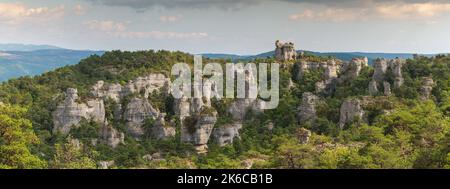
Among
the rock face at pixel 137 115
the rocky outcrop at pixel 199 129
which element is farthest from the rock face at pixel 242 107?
the rock face at pixel 137 115

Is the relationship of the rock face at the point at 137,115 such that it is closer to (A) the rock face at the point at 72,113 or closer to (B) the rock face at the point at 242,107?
(A) the rock face at the point at 72,113

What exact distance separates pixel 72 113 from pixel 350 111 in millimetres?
23588

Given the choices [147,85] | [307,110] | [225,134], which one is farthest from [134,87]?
[307,110]

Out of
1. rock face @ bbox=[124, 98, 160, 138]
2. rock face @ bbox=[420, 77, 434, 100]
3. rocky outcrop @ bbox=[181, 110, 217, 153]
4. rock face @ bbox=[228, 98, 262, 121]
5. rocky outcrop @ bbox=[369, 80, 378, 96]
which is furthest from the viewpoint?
rock face @ bbox=[228, 98, 262, 121]

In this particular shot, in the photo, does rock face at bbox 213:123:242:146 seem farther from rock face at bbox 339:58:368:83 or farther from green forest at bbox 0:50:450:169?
rock face at bbox 339:58:368:83

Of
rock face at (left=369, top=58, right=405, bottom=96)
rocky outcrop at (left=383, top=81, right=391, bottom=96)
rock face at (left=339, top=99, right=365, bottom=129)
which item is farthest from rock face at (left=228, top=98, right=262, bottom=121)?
rocky outcrop at (left=383, top=81, right=391, bottom=96)

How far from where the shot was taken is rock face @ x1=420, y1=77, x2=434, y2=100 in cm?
5188

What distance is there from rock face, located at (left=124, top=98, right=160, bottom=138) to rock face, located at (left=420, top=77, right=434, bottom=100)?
908 inches

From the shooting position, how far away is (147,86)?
206ft

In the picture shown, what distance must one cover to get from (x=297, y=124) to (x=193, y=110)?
10240 millimetres

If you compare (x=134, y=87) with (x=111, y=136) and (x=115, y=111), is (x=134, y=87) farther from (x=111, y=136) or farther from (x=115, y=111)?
(x=111, y=136)

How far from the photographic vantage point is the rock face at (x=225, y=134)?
52.4 metres
